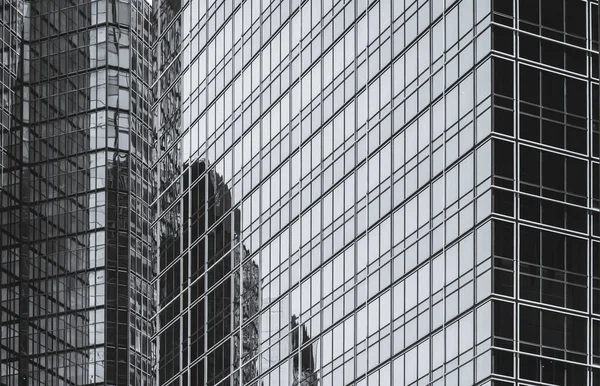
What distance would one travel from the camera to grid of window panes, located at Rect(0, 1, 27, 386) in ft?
497

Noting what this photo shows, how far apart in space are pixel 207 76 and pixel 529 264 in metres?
42.3

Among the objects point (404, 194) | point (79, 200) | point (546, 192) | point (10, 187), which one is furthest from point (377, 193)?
point (10, 187)

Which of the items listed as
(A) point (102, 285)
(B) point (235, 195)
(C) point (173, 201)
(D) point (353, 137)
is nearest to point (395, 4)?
(D) point (353, 137)

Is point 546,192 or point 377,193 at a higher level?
point 377,193

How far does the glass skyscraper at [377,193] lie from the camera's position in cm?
7162

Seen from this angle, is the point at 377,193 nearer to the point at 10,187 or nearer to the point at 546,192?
the point at 546,192

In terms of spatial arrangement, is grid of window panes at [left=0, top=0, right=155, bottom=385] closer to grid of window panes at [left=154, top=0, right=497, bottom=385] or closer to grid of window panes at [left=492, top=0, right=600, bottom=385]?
grid of window panes at [left=154, top=0, right=497, bottom=385]

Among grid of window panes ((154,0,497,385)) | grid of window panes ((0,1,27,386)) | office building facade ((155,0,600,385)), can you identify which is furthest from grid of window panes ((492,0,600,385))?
grid of window panes ((0,1,27,386))

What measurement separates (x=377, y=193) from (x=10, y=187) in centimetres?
7907

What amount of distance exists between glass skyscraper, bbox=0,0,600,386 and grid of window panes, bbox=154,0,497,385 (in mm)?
139

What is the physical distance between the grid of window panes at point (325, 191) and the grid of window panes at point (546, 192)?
72 centimetres

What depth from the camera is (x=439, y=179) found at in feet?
250

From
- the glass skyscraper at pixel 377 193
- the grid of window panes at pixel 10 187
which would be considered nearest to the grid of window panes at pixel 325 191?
the glass skyscraper at pixel 377 193

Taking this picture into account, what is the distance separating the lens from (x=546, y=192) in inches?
2859
